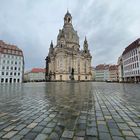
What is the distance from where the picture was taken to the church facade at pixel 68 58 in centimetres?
9631

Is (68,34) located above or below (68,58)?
above

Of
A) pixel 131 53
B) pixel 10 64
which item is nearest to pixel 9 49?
pixel 10 64

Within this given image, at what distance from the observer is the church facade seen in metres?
96.3

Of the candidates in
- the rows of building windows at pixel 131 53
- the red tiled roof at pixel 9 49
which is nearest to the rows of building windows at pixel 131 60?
the rows of building windows at pixel 131 53

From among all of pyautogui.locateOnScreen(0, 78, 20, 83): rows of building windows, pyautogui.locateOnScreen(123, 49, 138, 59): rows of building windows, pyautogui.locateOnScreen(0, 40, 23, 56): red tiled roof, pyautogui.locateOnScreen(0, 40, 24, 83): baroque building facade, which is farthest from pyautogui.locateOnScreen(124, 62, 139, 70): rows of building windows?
pyautogui.locateOnScreen(0, 78, 20, 83): rows of building windows

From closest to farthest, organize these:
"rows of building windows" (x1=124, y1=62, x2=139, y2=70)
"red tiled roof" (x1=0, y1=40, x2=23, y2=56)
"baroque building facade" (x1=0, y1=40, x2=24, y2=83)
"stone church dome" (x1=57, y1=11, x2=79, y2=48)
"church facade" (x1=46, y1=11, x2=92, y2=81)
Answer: "rows of building windows" (x1=124, y1=62, x2=139, y2=70)
"baroque building facade" (x1=0, y1=40, x2=24, y2=83)
"red tiled roof" (x1=0, y1=40, x2=23, y2=56)
"church facade" (x1=46, y1=11, x2=92, y2=81)
"stone church dome" (x1=57, y1=11, x2=79, y2=48)

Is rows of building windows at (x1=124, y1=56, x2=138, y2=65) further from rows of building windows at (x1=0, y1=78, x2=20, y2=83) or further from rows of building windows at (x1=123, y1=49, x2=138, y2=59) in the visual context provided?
rows of building windows at (x1=0, y1=78, x2=20, y2=83)

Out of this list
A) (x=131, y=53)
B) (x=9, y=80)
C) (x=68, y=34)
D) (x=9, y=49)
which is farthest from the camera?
(x=68, y=34)

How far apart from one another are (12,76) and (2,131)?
247 feet

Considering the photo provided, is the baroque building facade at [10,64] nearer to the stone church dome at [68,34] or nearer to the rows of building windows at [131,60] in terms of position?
the stone church dome at [68,34]

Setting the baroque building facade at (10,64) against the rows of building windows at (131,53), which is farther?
the baroque building facade at (10,64)

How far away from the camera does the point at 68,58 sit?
100438 mm

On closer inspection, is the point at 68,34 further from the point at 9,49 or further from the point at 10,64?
the point at 10,64

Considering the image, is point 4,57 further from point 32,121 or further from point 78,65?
point 32,121
